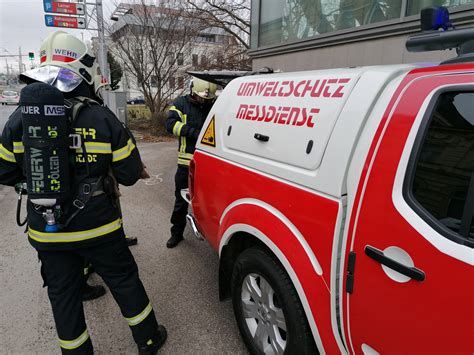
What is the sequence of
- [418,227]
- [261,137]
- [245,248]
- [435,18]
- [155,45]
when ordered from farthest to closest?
[155,45] < [245,248] < [261,137] < [435,18] < [418,227]

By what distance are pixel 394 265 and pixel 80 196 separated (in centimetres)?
168

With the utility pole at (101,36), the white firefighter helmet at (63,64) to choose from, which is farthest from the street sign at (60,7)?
the white firefighter helmet at (63,64)

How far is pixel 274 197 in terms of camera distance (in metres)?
1.87

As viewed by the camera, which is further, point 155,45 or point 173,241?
point 155,45

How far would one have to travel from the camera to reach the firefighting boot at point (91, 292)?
2.96 meters

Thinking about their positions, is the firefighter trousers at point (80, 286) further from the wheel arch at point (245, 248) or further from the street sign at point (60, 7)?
the street sign at point (60, 7)

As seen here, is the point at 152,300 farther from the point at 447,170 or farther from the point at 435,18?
the point at 435,18

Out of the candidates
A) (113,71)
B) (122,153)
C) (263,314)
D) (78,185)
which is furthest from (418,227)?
A: (113,71)

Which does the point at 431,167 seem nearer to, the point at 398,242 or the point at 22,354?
the point at 398,242

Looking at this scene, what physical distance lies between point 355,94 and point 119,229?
Answer: 1.62 m

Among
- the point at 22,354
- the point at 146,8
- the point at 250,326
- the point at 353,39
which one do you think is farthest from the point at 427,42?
the point at 146,8

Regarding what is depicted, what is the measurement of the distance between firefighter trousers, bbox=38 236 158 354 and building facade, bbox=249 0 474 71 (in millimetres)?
3595

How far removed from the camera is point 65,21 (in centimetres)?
1327

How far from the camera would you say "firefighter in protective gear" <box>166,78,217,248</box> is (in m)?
3.71
